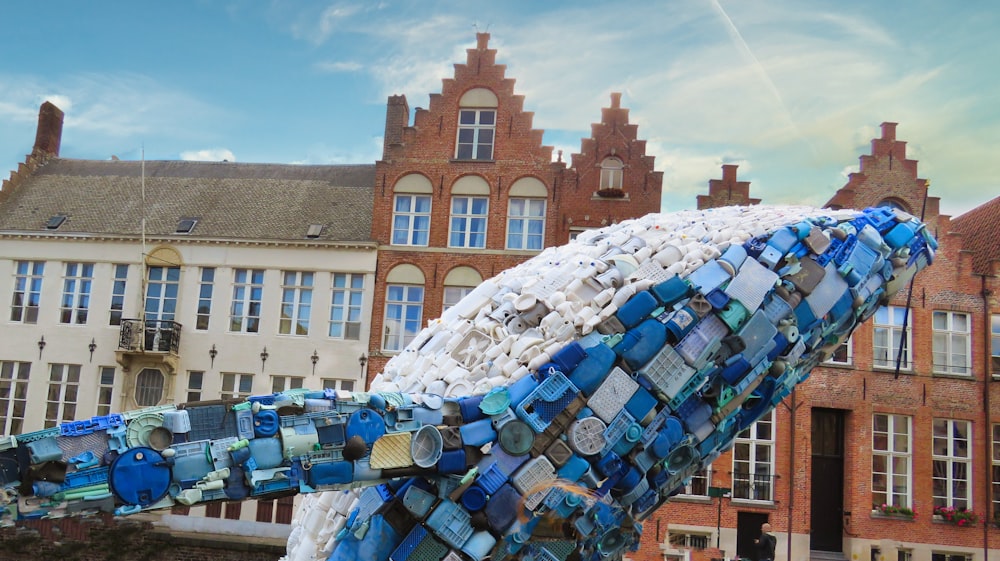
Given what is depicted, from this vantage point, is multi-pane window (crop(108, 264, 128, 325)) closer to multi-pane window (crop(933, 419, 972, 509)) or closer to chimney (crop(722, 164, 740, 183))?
chimney (crop(722, 164, 740, 183))

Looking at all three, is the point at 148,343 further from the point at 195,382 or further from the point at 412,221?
the point at 412,221

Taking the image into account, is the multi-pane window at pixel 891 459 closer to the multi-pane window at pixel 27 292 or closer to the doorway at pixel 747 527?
the doorway at pixel 747 527

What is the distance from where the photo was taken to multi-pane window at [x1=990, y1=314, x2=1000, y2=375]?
26.5m

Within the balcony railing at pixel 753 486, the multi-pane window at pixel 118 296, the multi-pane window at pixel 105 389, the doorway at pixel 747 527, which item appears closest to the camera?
the doorway at pixel 747 527

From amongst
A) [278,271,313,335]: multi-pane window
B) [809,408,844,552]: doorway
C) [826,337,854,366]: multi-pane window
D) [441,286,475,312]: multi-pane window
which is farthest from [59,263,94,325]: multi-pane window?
A: [826,337,854,366]: multi-pane window

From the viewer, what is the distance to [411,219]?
27547 mm

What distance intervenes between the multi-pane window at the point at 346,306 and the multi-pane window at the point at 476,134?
15.6 feet

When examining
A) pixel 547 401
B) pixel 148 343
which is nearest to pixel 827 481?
pixel 148 343

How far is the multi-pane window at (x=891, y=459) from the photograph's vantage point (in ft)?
84.0

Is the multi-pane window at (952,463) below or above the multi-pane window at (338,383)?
below

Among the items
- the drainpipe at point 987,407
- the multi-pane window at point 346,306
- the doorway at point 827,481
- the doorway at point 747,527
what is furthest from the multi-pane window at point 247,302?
the drainpipe at point 987,407

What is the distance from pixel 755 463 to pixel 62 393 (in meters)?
20.2

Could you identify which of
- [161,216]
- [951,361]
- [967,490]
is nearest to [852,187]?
[951,361]

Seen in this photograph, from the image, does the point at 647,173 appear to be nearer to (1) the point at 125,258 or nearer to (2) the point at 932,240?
(1) the point at 125,258
